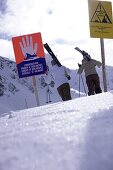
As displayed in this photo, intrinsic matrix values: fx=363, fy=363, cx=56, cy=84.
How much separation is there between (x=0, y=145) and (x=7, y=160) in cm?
33

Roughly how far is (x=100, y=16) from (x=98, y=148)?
7683 millimetres

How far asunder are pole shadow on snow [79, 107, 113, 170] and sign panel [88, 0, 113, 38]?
7.05m

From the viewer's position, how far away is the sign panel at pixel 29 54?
10.1m

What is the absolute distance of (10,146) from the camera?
55.1 inches

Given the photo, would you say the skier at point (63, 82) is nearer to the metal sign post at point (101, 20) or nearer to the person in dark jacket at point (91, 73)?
the person in dark jacket at point (91, 73)

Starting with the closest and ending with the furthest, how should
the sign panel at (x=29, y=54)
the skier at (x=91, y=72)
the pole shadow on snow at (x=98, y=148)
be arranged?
the pole shadow on snow at (x=98, y=148), the skier at (x=91, y=72), the sign panel at (x=29, y=54)

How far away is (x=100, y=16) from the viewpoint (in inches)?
336

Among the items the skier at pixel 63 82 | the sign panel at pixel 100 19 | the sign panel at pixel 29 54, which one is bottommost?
the skier at pixel 63 82

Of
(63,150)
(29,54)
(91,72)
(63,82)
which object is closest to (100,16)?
(91,72)

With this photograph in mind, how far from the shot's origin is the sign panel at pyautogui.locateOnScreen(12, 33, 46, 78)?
10.1 meters

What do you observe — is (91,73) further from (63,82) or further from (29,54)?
(29,54)

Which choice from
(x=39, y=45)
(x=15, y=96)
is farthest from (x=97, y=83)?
(x=15, y=96)

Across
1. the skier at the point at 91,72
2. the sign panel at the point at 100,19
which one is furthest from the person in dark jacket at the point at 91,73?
the sign panel at the point at 100,19

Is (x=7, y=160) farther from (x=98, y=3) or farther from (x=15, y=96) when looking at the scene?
(x=15, y=96)
